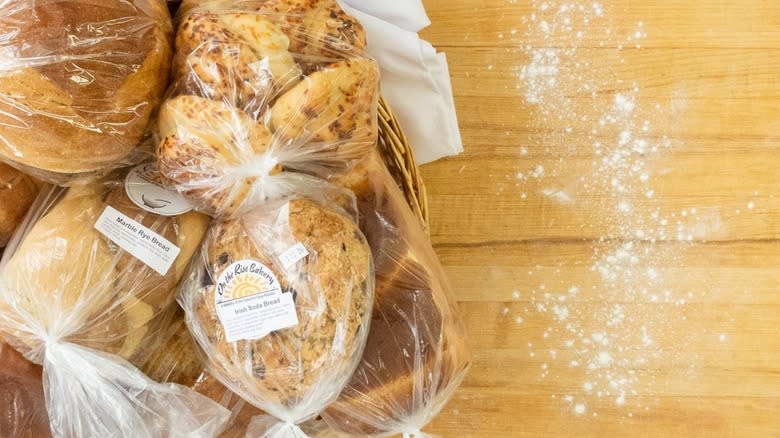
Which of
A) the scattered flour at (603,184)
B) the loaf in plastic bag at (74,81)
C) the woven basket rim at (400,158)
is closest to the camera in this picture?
the loaf in plastic bag at (74,81)

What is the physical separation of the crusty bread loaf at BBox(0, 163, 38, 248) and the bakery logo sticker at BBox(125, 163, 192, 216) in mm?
129

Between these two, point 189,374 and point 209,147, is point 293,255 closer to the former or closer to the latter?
point 209,147

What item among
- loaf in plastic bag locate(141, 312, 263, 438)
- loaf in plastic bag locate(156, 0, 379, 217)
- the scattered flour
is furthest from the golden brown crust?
the scattered flour

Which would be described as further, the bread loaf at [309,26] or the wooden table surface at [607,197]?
the wooden table surface at [607,197]

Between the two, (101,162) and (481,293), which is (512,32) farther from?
(101,162)

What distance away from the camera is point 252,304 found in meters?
0.78

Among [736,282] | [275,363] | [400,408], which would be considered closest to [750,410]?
[736,282]

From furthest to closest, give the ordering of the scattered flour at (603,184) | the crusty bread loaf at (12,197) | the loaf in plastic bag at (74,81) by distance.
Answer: the scattered flour at (603,184) < the crusty bread loaf at (12,197) < the loaf in plastic bag at (74,81)

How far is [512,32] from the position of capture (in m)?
1.19

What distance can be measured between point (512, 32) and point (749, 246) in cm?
51

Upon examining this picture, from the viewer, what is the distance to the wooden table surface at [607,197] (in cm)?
118

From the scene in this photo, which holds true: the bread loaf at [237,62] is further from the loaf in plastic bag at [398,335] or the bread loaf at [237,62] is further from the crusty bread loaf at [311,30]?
the loaf in plastic bag at [398,335]

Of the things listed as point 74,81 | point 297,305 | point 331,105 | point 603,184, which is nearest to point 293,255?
point 297,305

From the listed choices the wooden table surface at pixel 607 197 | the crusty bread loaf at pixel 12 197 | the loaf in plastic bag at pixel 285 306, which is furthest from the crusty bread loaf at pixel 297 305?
the wooden table surface at pixel 607 197
